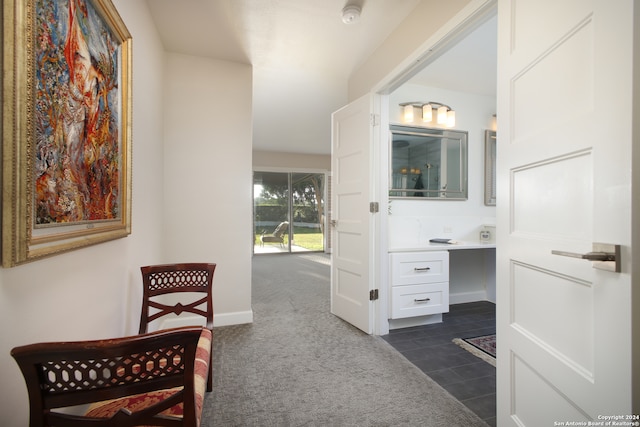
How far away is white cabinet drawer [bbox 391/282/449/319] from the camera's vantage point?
2637 millimetres

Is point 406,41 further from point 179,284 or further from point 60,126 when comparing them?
point 179,284

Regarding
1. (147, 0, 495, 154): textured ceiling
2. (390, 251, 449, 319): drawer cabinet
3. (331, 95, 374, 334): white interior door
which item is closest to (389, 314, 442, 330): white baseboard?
(390, 251, 449, 319): drawer cabinet

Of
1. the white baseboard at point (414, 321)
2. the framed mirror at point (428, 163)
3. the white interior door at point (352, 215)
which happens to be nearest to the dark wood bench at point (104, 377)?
the white interior door at point (352, 215)

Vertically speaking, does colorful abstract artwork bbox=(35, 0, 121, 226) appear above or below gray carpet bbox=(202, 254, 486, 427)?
above

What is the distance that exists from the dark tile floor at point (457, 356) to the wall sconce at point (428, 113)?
218cm

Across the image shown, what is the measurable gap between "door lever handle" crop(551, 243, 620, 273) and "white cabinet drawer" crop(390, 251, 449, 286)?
1870 mm

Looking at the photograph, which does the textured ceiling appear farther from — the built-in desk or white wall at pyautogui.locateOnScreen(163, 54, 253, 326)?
the built-in desk

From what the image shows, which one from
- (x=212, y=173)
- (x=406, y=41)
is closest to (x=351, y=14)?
(x=406, y=41)

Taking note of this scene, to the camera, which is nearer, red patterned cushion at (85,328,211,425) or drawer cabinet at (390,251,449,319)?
red patterned cushion at (85,328,211,425)

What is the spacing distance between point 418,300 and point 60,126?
9.10 ft

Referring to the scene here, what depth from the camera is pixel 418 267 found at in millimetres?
2711

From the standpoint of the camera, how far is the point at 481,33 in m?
2.29

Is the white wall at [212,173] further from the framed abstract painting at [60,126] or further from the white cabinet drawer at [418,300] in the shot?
the white cabinet drawer at [418,300]

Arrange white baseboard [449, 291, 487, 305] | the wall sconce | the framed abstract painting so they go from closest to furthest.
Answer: the framed abstract painting < the wall sconce < white baseboard [449, 291, 487, 305]
